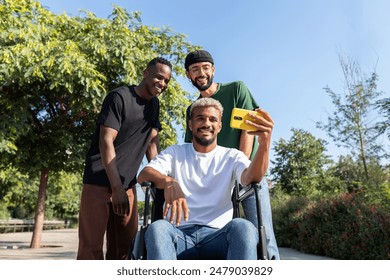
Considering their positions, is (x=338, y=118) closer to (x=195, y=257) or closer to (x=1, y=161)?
(x=1, y=161)

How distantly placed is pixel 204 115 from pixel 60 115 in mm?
11131

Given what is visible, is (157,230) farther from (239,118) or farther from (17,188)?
(17,188)

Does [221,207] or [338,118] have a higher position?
[338,118]

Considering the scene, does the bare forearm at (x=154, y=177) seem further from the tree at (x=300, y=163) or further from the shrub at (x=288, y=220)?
the tree at (x=300, y=163)

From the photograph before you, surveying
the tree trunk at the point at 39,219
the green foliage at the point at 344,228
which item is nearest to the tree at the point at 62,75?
the tree trunk at the point at 39,219

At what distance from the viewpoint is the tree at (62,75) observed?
10398 millimetres

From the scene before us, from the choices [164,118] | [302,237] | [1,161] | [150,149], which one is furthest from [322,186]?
[150,149]

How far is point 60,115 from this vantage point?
13312 millimetres

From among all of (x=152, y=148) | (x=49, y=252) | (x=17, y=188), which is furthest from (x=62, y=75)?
(x=17, y=188)

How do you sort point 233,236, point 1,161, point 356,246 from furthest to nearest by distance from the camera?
1. point 1,161
2. point 356,246
3. point 233,236

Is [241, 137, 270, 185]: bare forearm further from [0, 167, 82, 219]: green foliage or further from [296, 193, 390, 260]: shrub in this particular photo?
[0, 167, 82, 219]: green foliage

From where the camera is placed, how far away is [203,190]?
2.89 meters

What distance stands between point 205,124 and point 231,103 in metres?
0.55

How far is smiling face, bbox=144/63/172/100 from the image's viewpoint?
3531mm
